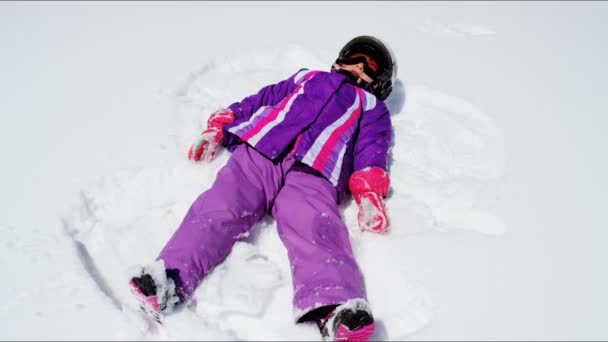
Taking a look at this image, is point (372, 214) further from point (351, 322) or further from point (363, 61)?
point (363, 61)

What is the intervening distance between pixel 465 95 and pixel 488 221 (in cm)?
90

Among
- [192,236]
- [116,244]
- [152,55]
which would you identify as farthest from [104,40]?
[192,236]

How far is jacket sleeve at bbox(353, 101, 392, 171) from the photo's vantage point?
1678 millimetres

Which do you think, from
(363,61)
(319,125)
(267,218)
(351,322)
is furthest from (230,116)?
(351,322)

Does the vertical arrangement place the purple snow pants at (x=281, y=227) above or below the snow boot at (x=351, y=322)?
above

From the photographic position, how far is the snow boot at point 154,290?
112cm

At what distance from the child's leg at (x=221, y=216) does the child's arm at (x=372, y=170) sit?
0.30 meters

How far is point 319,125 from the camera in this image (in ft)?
5.47

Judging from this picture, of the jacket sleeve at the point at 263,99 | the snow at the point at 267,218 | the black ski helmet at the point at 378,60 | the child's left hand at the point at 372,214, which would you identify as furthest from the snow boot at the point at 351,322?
the black ski helmet at the point at 378,60

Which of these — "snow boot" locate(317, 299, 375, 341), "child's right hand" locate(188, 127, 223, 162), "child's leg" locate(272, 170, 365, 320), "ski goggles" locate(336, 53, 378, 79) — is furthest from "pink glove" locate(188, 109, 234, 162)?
"snow boot" locate(317, 299, 375, 341)

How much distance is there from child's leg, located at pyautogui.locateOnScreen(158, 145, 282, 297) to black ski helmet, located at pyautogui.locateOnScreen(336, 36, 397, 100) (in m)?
0.72

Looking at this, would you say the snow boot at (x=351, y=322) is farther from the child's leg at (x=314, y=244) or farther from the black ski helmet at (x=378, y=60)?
the black ski helmet at (x=378, y=60)

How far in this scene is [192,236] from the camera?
4.21 feet

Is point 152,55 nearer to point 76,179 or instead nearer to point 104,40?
point 104,40
